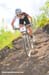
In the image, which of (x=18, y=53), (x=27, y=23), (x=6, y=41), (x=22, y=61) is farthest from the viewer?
(x=6, y=41)

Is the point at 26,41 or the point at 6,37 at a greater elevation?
the point at 26,41

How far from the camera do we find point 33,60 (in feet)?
43.1

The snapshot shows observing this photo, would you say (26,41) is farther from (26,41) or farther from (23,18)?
(23,18)

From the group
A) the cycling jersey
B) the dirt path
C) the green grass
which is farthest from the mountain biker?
the green grass

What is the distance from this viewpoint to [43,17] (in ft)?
51.2

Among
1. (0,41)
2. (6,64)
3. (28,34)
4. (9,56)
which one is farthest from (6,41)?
(28,34)

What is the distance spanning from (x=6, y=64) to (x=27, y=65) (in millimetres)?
1513

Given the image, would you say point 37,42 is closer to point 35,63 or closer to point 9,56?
point 9,56

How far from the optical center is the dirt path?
11.7m

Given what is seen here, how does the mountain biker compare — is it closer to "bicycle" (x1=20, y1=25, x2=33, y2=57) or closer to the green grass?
"bicycle" (x1=20, y1=25, x2=33, y2=57)

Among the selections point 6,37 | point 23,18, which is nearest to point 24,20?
point 23,18

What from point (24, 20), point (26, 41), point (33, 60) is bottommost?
point (33, 60)

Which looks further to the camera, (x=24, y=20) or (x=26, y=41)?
(x=26, y=41)

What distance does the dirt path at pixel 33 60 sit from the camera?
1170cm
